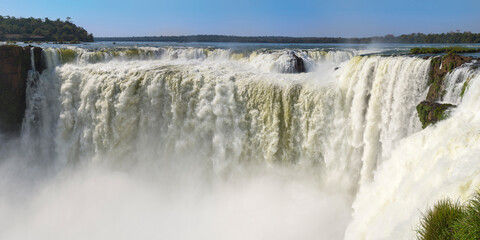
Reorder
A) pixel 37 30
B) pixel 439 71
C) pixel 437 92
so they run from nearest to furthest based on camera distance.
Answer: pixel 437 92
pixel 439 71
pixel 37 30

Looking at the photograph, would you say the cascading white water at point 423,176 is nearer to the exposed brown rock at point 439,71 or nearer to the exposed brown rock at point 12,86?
the exposed brown rock at point 439,71

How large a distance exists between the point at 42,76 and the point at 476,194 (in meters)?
15.3

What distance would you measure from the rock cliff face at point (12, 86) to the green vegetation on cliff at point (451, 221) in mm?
15045

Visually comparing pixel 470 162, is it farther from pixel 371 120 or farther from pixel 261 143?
pixel 261 143

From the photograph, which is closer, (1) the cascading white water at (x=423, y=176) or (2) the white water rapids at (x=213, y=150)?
(1) the cascading white water at (x=423, y=176)

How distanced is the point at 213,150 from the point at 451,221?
794 cm

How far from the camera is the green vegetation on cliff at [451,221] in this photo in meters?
3.35

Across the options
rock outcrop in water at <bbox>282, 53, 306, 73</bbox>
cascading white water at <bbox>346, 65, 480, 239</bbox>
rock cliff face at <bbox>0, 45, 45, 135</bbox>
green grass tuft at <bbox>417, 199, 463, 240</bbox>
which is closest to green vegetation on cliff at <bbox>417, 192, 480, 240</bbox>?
Result: green grass tuft at <bbox>417, 199, 463, 240</bbox>

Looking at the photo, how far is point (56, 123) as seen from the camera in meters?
13.2

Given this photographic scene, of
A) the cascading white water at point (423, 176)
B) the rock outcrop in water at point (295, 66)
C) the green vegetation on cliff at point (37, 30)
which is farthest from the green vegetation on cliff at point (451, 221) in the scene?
the green vegetation on cliff at point (37, 30)

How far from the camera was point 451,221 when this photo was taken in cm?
367

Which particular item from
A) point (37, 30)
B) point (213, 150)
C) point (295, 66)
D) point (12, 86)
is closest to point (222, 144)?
point (213, 150)

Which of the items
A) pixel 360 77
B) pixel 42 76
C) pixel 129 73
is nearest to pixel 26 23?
pixel 42 76

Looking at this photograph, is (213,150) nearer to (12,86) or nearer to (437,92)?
(437,92)
